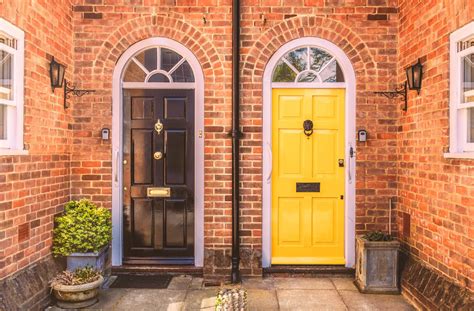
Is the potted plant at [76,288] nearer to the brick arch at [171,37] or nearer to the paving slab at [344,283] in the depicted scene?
the brick arch at [171,37]

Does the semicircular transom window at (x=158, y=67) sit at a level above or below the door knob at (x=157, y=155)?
→ above

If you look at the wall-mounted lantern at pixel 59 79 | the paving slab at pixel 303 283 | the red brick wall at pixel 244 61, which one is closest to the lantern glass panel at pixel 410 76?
the red brick wall at pixel 244 61

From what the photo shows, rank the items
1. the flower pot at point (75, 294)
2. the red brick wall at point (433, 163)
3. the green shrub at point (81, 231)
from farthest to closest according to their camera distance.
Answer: the green shrub at point (81, 231)
the flower pot at point (75, 294)
the red brick wall at point (433, 163)

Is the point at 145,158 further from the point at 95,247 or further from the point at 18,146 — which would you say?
the point at 18,146

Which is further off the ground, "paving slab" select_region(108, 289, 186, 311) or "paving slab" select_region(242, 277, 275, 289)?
"paving slab" select_region(242, 277, 275, 289)

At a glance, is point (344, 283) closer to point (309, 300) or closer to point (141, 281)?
point (309, 300)

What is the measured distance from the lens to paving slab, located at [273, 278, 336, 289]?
17.0 ft

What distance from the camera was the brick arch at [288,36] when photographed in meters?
5.53

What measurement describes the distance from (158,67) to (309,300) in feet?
11.5

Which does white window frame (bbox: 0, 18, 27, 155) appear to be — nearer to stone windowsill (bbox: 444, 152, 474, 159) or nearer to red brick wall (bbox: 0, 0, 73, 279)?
red brick wall (bbox: 0, 0, 73, 279)

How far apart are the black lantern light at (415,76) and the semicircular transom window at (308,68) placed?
89 centimetres

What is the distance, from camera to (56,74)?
4930 millimetres

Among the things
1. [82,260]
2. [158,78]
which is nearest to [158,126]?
[158,78]

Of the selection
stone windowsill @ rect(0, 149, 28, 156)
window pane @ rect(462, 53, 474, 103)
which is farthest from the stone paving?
window pane @ rect(462, 53, 474, 103)
